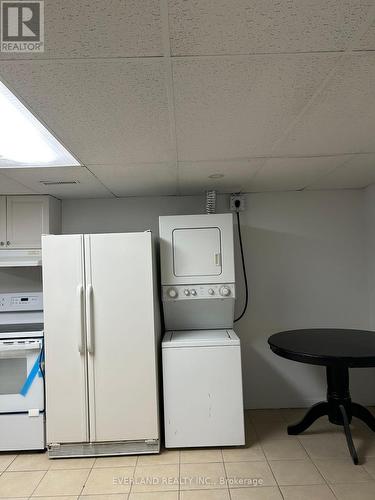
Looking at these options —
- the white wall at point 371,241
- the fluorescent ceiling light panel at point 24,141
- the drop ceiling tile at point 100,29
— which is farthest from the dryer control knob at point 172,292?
the drop ceiling tile at point 100,29

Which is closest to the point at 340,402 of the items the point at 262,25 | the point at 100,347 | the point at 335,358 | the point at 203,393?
the point at 335,358

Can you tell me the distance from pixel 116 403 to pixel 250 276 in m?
1.64

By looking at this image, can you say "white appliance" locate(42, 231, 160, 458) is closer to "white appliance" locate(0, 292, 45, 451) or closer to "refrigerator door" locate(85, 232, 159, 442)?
"refrigerator door" locate(85, 232, 159, 442)

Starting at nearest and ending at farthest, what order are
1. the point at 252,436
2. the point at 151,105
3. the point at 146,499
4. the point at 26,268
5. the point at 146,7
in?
1. the point at 146,7
2. the point at 151,105
3. the point at 146,499
4. the point at 252,436
5. the point at 26,268

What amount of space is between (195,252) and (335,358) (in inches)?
51.3

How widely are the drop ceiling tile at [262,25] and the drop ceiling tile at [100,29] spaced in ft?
0.23

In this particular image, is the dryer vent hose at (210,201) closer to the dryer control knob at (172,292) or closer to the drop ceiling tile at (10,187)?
the dryer control knob at (172,292)

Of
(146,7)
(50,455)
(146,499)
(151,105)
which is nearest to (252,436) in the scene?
(146,499)

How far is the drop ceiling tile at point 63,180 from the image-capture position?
2375 millimetres

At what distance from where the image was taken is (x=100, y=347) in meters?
2.62

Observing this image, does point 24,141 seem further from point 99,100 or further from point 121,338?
point 121,338

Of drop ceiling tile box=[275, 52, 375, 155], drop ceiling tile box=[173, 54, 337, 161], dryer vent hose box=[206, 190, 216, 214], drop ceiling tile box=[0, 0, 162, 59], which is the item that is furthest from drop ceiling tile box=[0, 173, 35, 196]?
drop ceiling tile box=[275, 52, 375, 155]

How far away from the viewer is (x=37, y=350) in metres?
2.70

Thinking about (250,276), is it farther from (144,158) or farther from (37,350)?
(37,350)
